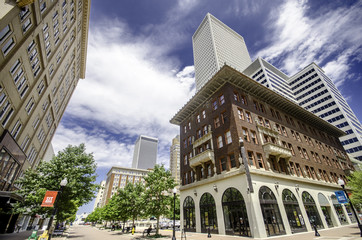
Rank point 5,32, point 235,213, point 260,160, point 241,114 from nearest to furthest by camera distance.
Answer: point 5,32 < point 235,213 < point 260,160 < point 241,114

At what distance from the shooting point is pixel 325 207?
2834 centimetres

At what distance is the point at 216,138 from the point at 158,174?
436 inches

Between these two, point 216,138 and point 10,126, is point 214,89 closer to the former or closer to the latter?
point 216,138

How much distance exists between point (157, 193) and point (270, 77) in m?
90.7

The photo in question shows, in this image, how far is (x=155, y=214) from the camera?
2450 centimetres

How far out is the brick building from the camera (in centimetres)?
2067

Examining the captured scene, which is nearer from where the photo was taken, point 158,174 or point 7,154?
point 7,154

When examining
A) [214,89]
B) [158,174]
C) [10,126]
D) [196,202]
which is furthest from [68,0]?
[196,202]

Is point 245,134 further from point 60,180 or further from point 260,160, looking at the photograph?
point 60,180

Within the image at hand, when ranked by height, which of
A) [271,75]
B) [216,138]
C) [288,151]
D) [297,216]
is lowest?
[297,216]

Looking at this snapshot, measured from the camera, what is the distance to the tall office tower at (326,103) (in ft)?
238

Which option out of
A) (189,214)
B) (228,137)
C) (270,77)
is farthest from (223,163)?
(270,77)

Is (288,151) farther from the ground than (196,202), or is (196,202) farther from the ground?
(288,151)

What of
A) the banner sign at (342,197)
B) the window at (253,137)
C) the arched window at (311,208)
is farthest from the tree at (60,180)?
the arched window at (311,208)
